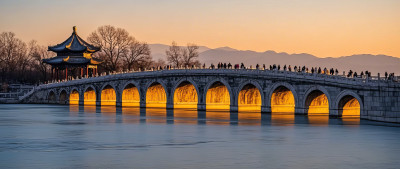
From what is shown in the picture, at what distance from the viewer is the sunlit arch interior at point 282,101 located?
175ft

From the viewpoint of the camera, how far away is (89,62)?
86875mm

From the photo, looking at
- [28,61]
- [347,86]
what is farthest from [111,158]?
[28,61]

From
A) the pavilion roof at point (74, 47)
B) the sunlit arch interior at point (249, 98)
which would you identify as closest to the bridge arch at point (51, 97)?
the pavilion roof at point (74, 47)

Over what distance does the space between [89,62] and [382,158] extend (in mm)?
66400

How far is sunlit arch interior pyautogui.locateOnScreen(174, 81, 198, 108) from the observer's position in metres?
64.5

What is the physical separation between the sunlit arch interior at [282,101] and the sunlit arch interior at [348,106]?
6.50 m

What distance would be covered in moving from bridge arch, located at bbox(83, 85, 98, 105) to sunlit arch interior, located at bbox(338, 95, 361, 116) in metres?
37.9

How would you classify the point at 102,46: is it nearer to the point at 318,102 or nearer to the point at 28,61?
the point at 28,61

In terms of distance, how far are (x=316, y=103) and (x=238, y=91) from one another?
8054 millimetres

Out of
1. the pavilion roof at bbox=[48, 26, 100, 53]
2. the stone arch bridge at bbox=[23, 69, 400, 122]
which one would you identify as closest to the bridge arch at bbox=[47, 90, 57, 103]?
the stone arch bridge at bbox=[23, 69, 400, 122]

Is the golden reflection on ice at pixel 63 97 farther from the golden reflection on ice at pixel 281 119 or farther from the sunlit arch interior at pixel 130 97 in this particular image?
the golden reflection on ice at pixel 281 119

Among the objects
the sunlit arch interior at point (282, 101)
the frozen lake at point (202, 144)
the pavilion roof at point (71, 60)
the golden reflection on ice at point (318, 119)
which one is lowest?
the frozen lake at point (202, 144)

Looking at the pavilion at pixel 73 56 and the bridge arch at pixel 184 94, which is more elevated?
the pavilion at pixel 73 56

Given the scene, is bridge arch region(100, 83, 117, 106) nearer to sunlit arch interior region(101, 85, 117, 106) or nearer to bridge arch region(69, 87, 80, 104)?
sunlit arch interior region(101, 85, 117, 106)
